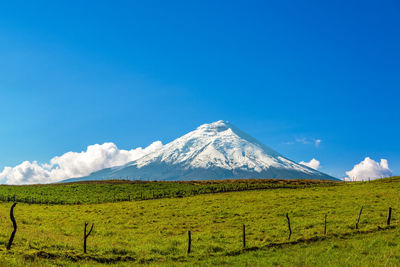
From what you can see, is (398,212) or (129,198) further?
(129,198)

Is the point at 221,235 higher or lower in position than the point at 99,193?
higher

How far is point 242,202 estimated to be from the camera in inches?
2506

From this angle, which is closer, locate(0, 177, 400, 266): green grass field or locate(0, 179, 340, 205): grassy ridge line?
locate(0, 177, 400, 266): green grass field

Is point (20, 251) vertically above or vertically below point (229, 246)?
above

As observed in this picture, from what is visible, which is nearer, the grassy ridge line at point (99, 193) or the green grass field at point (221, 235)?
the green grass field at point (221, 235)

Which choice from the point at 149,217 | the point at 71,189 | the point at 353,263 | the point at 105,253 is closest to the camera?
the point at 353,263

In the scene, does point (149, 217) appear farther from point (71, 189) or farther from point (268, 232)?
point (71, 189)

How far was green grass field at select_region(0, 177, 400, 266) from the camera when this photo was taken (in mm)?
22125

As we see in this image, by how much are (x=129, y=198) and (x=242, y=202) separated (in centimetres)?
3228

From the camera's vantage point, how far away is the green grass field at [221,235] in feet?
72.6

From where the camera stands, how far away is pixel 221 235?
33.8 meters

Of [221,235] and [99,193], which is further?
[99,193]

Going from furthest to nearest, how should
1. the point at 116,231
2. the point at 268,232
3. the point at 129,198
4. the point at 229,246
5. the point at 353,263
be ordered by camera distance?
1. the point at 129,198
2. the point at 116,231
3. the point at 268,232
4. the point at 229,246
5. the point at 353,263

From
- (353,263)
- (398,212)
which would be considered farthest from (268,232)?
(398,212)
